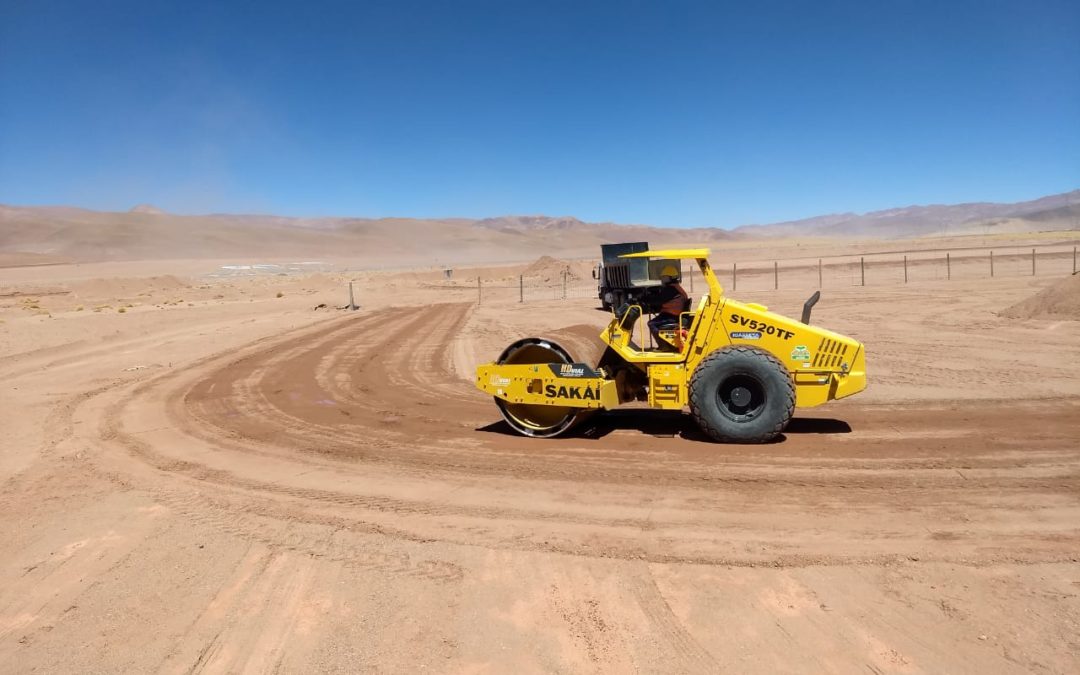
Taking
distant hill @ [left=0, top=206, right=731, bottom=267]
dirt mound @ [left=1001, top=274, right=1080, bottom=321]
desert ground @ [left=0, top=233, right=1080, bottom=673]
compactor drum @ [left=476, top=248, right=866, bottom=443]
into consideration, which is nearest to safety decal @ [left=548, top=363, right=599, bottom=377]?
compactor drum @ [left=476, top=248, right=866, bottom=443]

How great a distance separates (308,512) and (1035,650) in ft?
16.6

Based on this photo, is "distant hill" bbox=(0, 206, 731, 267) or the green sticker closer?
the green sticker

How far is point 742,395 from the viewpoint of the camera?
706 centimetres

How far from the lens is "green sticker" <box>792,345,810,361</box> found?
23.1 ft

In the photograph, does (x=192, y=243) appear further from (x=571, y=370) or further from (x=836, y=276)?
(x=571, y=370)

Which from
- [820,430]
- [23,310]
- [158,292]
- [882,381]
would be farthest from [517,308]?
[158,292]

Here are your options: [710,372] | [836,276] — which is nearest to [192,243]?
[836,276]

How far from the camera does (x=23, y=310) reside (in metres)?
28.9

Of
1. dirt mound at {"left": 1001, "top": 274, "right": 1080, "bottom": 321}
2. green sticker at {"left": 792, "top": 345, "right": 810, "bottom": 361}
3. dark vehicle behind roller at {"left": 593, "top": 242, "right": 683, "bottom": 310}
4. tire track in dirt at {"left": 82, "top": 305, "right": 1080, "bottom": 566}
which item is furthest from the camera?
dirt mound at {"left": 1001, "top": 274, "right": 1080, "bottom": 321}

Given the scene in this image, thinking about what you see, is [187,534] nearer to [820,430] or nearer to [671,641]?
[671,641]

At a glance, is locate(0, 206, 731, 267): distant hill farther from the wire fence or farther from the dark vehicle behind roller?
the dark vehicle behind roller

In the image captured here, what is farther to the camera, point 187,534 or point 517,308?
point 517,308

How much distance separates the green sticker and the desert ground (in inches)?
36.5

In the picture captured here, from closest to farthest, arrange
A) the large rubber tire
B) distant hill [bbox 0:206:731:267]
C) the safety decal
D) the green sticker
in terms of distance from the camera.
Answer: the large rubber tire < the green sticker < the safety decal < distant hill [bbox 0:206:731:267]
